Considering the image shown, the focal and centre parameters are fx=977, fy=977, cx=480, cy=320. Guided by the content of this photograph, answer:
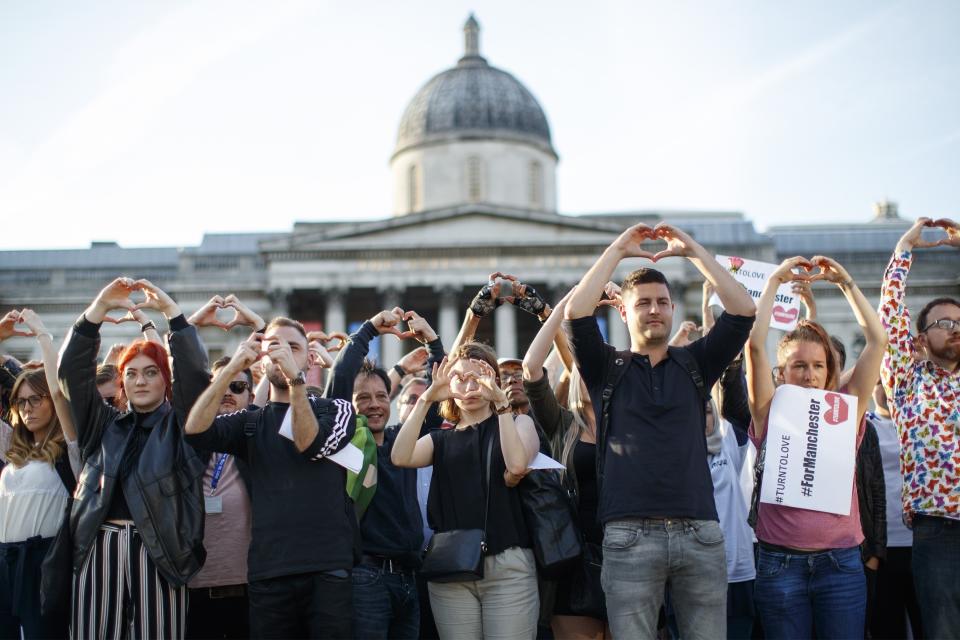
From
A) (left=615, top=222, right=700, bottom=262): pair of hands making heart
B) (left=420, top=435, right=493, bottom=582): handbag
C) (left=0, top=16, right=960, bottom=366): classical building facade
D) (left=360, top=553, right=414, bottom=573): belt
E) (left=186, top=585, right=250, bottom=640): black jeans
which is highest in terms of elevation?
(left=0, top=16, right=960, bottom=366): classical building facade

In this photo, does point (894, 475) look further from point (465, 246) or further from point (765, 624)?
point (465, 246)

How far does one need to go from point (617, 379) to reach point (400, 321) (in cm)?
199

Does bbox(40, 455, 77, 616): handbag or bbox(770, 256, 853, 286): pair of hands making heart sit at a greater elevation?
bbox(770, 256, 853, 286): pair of hands making heart

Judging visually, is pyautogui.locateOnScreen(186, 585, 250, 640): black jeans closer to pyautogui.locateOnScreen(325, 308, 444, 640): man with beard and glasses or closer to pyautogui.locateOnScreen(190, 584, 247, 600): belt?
pyautogui.locateOnScreen(190, 584, 247, 600): belt

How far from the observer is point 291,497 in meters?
5.19

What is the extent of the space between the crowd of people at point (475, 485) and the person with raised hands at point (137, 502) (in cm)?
1

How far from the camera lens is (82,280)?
38250 millimetres

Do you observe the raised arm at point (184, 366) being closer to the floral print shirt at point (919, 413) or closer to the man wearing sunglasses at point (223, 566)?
the man wearing sunglasses at point (223, 566)

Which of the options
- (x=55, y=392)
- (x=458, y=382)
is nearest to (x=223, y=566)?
(x=55, y=392)

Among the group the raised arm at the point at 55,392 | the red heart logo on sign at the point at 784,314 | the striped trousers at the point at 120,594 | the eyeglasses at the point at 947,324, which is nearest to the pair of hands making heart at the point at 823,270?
the eyeglasses at the point at 947,324

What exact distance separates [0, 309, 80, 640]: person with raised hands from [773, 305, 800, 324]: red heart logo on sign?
5559mm

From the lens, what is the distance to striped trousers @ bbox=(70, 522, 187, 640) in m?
5.43

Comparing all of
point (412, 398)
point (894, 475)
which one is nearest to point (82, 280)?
point (412, 398)

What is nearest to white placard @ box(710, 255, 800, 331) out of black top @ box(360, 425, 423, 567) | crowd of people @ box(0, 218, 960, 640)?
crowd of people @ box(0, 218, 960, 640)
